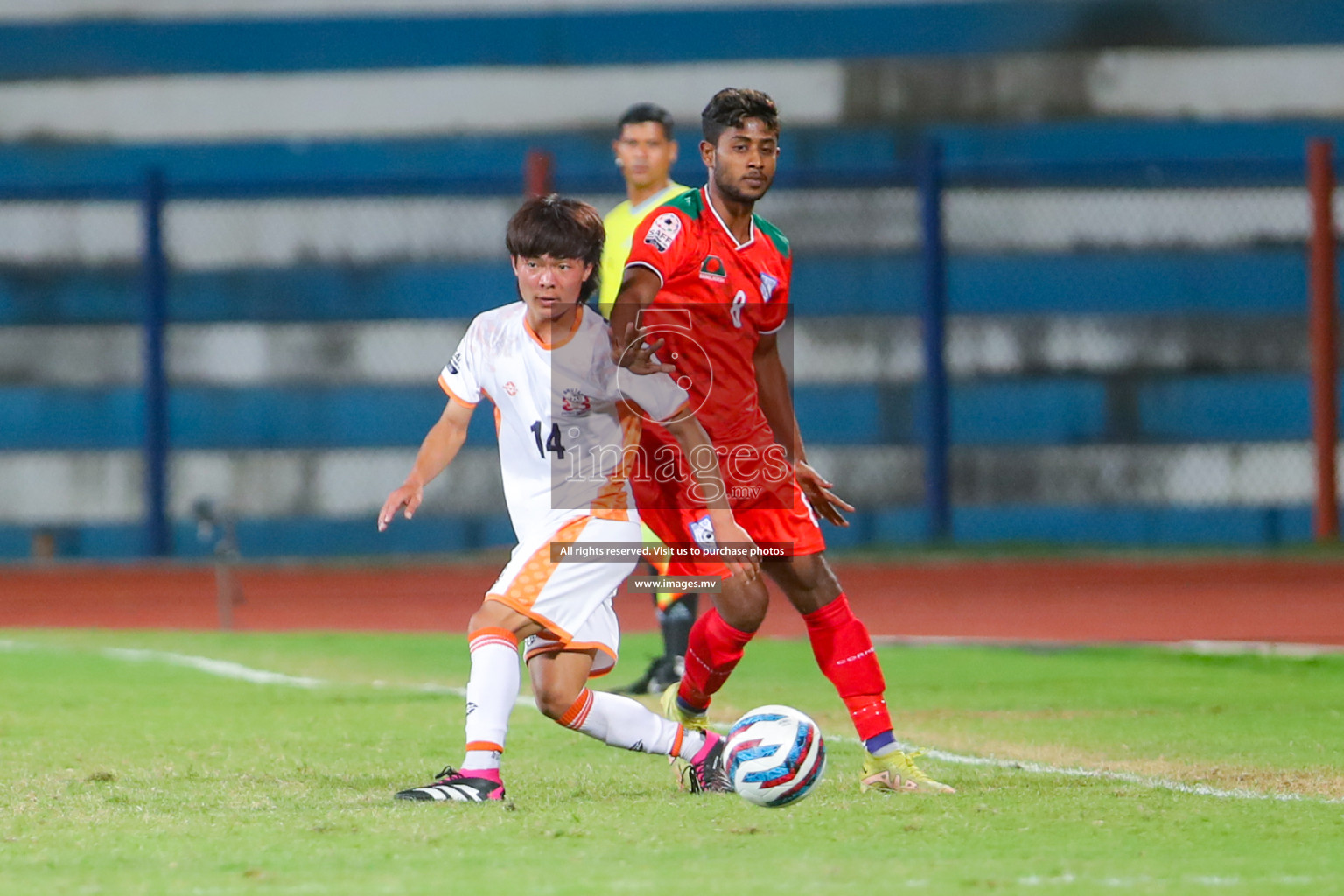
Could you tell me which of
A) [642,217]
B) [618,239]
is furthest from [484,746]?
[618,239]

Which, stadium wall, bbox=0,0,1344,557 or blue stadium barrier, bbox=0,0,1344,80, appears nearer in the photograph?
stadium wall, bbox=0,0,1344,557

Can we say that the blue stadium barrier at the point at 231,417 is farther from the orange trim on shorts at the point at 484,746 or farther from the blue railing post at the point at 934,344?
the orange trim on shorts at the point at 484,746

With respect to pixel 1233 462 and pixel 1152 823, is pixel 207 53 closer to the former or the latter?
pixel 1233 462

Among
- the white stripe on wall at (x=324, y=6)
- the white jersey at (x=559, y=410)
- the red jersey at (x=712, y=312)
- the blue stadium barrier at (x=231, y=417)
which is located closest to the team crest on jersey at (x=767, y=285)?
the red jersey at (x=712, y=312)

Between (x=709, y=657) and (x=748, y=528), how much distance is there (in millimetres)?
492

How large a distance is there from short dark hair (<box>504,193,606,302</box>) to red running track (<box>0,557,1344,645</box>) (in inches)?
226

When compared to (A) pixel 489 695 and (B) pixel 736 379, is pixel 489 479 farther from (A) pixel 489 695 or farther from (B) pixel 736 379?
(A) pixel 489 695

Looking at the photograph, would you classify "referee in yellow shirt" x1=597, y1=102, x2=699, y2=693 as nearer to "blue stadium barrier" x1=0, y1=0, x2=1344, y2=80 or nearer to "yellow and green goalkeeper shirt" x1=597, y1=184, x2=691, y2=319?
"yellow and green goalkeeper shirt" x1=597, y1=184, x2=691, y2=319

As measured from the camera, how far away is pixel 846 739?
673 cm

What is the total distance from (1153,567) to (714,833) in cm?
941

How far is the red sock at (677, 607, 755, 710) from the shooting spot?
18.9ft

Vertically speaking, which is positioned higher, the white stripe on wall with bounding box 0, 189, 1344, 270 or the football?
the white stripe on wall with bounding box 0, 189, 1344, 270

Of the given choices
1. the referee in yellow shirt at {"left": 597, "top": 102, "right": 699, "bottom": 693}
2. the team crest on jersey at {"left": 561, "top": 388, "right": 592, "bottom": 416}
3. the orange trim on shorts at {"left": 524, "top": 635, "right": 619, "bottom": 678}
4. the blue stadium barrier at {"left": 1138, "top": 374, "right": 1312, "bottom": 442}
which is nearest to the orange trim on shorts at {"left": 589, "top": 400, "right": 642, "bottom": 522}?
the team crest on jersey at {"left": 561, "top": 388, "right": 592, "bottom": 416}

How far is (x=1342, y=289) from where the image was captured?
14336 mm
